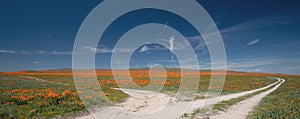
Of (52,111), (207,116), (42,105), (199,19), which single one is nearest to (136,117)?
(207,116)

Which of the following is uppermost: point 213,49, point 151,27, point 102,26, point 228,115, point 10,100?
point 151,27

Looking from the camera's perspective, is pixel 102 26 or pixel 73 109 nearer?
pixel 73 109

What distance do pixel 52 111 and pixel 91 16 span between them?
10.7m

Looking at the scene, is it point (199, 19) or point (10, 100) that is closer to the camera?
point (10, 100)

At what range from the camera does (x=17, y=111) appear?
10938 mm

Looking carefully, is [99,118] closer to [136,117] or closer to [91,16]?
[136,117]

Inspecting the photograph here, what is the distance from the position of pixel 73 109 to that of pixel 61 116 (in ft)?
4.88

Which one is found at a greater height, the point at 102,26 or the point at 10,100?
the point at 102,26

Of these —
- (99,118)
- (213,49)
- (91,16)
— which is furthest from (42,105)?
(213,49)

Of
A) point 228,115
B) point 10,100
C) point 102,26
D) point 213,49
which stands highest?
point 102,26

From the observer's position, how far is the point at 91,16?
18578 millimetres

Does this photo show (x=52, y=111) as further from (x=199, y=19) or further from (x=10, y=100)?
(x=199, y=19)

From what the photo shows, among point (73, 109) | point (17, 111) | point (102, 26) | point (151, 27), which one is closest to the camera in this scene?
point (17, 111)

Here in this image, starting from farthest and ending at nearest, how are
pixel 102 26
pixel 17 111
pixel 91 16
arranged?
pixel 102 26, pixel 91 16, pixel 17 111
